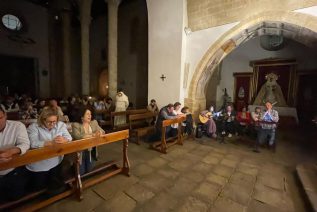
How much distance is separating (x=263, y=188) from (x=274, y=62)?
316 inches

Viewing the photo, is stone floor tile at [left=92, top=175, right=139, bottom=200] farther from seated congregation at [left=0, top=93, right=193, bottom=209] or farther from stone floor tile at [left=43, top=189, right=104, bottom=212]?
seated congregation at [left=0, top=93, right=193, bottom=209]

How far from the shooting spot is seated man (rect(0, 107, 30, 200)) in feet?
6.63

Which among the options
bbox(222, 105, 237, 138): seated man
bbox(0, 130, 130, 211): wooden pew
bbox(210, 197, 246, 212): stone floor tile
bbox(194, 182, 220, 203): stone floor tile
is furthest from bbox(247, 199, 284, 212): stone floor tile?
bbox(222, 105, 237, 138): seated man

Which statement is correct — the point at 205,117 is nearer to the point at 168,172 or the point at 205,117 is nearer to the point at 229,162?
the point at 229,162

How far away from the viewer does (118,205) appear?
235 cm

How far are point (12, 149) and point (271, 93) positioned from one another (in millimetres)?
9999

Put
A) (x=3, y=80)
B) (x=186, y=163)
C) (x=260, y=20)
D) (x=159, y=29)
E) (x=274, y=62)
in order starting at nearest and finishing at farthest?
(x=186, y=163), (x=260, y=20), (x=159, y=29), (x=274, y=62), (x=3, y=80)

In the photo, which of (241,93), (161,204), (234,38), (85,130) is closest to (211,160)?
(161,204)

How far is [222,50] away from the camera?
5.62m

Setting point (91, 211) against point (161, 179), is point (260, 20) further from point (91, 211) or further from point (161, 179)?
point (91, 211)

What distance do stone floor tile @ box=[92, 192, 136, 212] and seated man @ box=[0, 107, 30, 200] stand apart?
38.3 inches

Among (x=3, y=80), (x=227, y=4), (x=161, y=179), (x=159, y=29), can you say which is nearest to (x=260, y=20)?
(x=227, y=4)

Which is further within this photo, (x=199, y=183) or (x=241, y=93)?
Result: (x=241, y=93)

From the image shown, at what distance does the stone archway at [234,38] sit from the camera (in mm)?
4293
